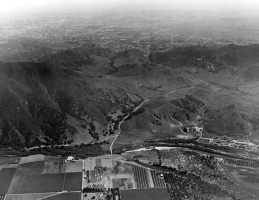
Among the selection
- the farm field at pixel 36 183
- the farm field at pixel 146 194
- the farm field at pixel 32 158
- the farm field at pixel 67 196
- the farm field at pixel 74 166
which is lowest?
the farm field at pixel 146 194

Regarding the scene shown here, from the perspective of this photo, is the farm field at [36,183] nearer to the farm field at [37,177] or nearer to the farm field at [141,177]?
the farm field at [37,177]

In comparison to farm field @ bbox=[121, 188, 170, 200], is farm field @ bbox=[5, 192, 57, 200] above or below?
above

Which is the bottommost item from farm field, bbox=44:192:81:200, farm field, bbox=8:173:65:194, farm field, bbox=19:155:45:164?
farm field, bbox=44:192:81:200

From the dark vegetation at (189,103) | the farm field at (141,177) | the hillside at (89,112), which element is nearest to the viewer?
the farm field at (141,177)

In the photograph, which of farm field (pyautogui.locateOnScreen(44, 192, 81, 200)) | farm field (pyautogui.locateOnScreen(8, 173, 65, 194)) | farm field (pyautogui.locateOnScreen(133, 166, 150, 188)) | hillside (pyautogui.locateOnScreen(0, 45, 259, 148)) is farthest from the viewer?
hillside (pyautogui.locateOnScreen(0, 45, 259, 148))

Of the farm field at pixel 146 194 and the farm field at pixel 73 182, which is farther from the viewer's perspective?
the farm field at pixel 73 182

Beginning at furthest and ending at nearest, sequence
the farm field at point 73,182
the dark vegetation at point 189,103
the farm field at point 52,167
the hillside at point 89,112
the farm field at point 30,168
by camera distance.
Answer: the dark vegetation at point 189,103, the hillside at point 89,112, the farm field at point 52,167, the farm field at point 30,168, the farm field at point 73,182

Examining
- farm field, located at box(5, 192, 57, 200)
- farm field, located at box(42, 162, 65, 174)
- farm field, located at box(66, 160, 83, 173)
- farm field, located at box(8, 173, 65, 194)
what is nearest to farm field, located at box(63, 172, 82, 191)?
farm field, located at box(8, 173, 65, 194)

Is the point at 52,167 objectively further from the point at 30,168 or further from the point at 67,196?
the point at 67,196

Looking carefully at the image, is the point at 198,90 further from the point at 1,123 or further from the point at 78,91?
the point at 1,123

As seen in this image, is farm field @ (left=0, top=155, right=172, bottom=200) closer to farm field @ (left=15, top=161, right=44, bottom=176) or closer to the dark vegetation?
farm field @ (left=15, top=161, right=44, bottom=176)

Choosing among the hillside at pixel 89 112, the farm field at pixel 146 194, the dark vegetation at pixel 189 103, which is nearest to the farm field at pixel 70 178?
the farm field at pixel 146 194
